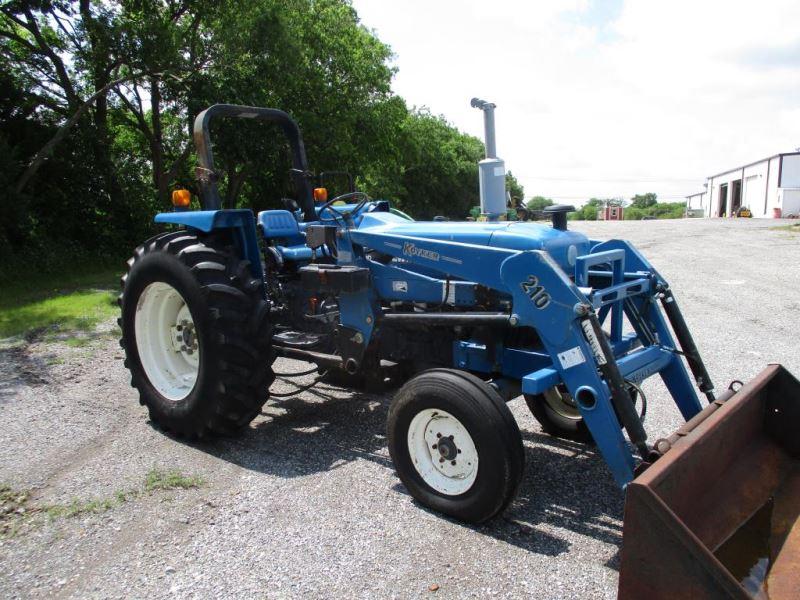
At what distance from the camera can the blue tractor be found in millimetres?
2982

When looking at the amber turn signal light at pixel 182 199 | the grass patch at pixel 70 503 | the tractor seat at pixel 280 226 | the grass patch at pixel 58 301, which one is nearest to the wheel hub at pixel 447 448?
the grass patch at pixel 70 503

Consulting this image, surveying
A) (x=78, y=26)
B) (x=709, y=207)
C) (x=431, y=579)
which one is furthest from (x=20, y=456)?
(x=709, y=207)

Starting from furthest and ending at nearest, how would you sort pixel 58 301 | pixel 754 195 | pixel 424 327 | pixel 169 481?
pixel 754 195, pixel 58 301, pixel 424 327, pixel 169 481

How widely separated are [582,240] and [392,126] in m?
15.0

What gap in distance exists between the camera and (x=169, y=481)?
365cm

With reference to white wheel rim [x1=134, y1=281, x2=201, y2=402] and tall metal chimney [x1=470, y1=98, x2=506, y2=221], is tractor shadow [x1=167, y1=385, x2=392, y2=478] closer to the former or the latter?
white wheel rim [x1=134, y1=281, x2=201, y2=402]

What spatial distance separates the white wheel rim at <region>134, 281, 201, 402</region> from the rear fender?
1.73ft

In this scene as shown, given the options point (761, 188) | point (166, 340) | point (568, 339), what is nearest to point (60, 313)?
point (166, 340)

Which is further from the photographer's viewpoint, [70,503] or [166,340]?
[166,340]

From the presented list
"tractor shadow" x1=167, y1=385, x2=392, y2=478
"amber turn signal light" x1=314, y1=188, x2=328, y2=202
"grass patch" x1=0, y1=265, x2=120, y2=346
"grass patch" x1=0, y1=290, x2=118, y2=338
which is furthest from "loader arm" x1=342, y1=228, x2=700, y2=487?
"grass patch" x1=0, y1=290, x2=118, y2=338

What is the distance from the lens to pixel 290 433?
14.4ft

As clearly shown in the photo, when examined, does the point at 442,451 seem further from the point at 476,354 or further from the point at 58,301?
the point at 58,301

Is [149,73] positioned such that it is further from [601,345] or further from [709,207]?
[709,207]

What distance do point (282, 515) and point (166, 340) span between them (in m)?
1.98
